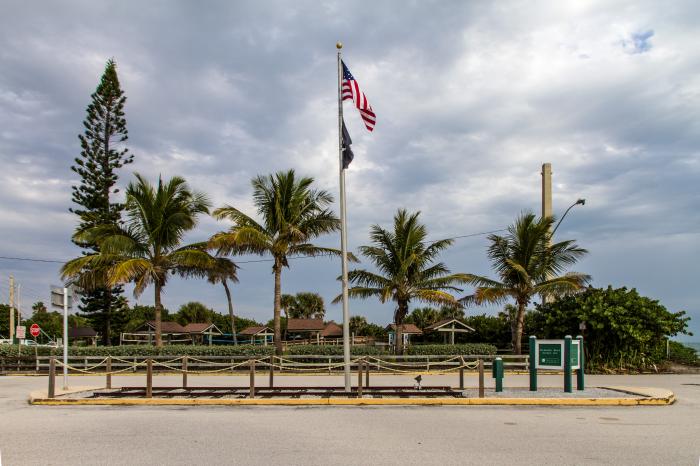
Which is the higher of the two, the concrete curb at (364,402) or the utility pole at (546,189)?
the utility pole at (546,189)

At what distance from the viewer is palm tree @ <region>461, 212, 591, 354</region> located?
27781 millimetres

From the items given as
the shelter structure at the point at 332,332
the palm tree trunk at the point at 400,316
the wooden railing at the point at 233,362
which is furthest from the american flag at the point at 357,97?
the shelter structure at the point at 332,332

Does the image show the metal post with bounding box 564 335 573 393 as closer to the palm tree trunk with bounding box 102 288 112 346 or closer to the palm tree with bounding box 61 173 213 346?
the palm tree with bounding box 61 173 213 346

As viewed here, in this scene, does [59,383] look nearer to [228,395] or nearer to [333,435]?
[228,395]

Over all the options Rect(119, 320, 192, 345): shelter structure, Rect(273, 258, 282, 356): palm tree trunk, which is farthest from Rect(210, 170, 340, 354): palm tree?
Rect(119, 320, 192, 345): shelter structure

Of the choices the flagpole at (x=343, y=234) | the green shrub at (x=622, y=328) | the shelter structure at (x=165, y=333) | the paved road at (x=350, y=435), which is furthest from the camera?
the shelter structure at (x=165, y=333)

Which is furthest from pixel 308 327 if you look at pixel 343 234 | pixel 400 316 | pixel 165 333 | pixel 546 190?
pixel 343 234

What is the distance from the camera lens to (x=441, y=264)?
2856 centimetres

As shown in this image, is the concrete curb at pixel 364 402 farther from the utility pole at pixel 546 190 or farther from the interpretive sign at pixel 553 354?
the utility pole at pixel 546 190

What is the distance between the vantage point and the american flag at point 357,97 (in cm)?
1605

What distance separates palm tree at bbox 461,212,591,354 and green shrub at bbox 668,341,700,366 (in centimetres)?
629

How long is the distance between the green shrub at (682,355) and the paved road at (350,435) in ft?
56.4

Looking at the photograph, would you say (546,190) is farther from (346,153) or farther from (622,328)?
(346,153)

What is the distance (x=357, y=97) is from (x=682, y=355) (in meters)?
23.7
